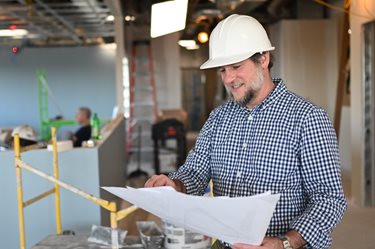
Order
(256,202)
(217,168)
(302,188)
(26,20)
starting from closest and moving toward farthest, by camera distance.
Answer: (256,202) < (302,188) < (217,168) < (26,20)

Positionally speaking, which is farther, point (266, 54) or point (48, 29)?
point (48, 29)

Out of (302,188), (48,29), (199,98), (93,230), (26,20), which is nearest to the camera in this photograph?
(302,188)

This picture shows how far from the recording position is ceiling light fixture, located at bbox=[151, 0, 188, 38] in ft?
17.7

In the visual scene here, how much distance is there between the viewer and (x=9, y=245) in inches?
169

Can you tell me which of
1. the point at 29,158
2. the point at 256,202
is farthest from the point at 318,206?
the point at 29,158

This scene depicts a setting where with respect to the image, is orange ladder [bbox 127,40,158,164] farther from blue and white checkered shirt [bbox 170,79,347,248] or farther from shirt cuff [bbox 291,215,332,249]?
shirt cuff [bbox 291,215,332,249]

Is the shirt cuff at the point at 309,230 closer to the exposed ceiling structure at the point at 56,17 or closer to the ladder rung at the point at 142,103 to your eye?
the exposed ceiling structure at the point at 56,17

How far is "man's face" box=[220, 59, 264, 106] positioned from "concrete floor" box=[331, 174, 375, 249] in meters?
3.31

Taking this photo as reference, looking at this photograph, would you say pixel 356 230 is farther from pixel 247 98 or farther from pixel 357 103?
pixel 247 98

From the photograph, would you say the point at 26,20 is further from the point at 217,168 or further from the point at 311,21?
the point at 217,168

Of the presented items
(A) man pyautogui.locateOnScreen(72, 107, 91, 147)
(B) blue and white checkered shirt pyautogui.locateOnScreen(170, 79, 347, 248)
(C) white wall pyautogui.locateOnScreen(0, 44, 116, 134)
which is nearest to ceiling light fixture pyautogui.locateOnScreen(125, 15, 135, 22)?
(A) man pyautogui.locateOnScreen(72, 107, 91, 147)

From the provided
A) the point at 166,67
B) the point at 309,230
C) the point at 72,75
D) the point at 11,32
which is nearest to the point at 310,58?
the point at 166,67

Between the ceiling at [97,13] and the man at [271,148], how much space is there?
5.34m

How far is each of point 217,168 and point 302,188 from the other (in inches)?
13.1
